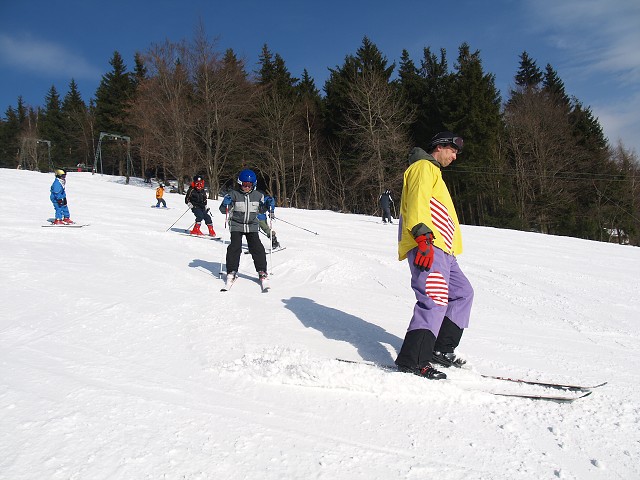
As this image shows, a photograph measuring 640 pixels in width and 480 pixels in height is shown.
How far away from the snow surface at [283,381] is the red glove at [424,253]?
30.5 inches

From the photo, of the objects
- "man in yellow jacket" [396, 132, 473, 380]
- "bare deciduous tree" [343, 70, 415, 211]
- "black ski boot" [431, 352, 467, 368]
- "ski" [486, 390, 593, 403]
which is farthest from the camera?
"bare deciduous tree" [343, 70, 415, 211]

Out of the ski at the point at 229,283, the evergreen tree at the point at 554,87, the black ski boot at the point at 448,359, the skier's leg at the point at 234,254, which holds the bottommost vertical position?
the ski at the point at 229,283

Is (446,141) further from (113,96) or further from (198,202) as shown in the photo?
(113,96)

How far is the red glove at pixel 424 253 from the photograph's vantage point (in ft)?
8.91

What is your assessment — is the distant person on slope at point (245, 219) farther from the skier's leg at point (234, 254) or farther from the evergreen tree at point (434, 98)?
the evergreen tree at point (434, 98)

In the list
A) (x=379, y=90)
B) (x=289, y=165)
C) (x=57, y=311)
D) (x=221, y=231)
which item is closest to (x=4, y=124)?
(x=289, y=165)

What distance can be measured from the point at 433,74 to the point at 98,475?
40289 mm

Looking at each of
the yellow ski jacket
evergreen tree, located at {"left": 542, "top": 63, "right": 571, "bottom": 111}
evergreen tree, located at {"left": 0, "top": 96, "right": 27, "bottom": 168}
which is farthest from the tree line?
evergreen tree, located at {"left": 0, "top": 96, "right": 27, "bottom": 168}

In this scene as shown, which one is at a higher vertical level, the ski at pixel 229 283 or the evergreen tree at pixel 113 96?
the evergreen tree at pixel 113 96

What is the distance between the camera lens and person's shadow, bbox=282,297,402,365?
339 cm

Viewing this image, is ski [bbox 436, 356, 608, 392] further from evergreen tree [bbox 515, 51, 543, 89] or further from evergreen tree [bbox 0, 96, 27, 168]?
evergreen tree [bbox 0, 96, 27, 168]

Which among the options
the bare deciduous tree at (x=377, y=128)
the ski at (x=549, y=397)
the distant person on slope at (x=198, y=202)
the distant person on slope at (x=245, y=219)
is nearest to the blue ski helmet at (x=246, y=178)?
the distant person on slope at (x=245, y=219)

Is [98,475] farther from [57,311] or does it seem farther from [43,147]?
[43,147]

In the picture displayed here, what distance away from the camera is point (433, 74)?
36.7m
